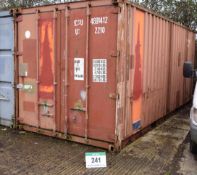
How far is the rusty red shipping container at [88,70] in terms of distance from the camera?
251 inches

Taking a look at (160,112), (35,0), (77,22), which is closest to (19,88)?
(77,22)

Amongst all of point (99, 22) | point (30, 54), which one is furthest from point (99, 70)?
point (30, 54)

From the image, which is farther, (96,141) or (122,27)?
(96,141)

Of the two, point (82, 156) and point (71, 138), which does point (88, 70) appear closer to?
point (71, 138)

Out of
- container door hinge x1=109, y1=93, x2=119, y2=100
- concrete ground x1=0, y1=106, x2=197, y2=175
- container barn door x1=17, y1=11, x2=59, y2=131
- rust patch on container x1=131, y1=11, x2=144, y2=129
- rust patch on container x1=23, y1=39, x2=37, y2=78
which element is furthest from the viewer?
rust patch on container x1=23, y1=39, x2=37, y2=78

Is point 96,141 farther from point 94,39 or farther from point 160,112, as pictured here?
point 160,112

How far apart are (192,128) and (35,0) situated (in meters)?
15.6

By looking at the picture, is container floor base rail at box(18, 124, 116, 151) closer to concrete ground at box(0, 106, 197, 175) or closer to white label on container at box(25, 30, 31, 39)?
concrete ground at box(0, 106, 197, 175)

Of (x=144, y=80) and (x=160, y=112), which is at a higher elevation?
(x=144, y=80)

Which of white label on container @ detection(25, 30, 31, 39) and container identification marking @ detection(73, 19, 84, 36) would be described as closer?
container identification marking @ detection(73, 19, 84, 36)

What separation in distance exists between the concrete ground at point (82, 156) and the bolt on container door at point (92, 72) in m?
0.49

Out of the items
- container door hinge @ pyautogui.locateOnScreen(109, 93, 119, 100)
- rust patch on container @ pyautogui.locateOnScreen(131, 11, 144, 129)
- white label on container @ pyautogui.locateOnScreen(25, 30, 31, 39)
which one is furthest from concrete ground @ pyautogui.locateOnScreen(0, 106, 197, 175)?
white label on container @ pyautogui.locateOnScreen(25, 30, 31, 39)

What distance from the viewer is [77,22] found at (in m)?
6.74

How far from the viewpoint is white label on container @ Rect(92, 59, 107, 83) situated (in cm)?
646
